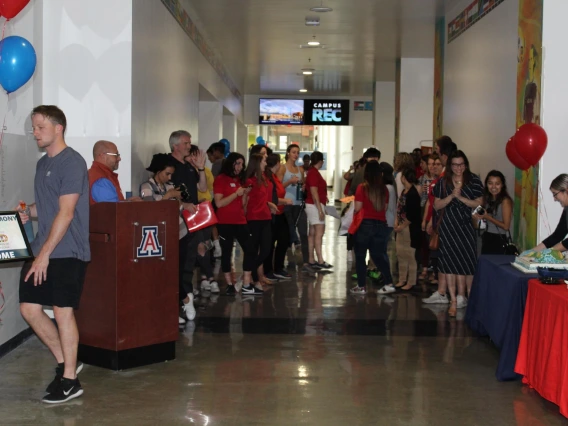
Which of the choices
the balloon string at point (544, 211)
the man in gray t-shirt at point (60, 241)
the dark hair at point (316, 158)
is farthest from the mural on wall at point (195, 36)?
the balloon string at point (544, 211)

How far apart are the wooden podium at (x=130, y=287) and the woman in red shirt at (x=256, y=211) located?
2.74 metres

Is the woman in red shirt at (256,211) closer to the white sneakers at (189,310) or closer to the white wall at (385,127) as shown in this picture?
the white sneakers at (189,310)

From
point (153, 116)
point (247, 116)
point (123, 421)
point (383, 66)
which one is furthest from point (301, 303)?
point (247, 116)

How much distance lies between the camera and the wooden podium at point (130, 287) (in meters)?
4.71

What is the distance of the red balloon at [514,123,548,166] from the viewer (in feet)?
18.6

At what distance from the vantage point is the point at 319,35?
11844 millimetres

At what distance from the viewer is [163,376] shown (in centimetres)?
471

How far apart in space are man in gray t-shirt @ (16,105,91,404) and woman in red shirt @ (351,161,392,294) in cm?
405

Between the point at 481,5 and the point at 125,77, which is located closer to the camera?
the point at 125,77

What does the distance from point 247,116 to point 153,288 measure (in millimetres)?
16914

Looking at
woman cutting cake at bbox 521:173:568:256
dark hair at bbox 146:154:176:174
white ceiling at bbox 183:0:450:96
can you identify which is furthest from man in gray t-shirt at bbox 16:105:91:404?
white ceiling at bbox 183:0:450:96

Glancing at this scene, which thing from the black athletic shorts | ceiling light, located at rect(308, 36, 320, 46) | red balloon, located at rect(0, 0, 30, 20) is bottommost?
the black athletic shorts

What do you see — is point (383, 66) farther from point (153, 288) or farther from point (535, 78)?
point (153, 288)

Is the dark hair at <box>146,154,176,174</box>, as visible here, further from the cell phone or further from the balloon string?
the balloon string
